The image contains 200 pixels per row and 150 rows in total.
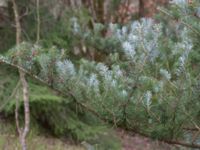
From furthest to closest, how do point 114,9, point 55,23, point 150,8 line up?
point 150,8, point 114,9, point 55,23

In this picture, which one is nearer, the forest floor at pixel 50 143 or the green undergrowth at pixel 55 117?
the forest floor at pixel 50 143

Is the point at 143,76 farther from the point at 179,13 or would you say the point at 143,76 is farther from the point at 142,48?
the point at 179,13

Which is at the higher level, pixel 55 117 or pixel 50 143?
pixel 55 117

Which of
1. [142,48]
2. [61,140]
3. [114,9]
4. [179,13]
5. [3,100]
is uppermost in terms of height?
[114,9]

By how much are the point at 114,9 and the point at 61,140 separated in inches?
132

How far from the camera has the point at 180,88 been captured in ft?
10.0

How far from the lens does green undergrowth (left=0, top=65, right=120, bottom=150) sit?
7172mm

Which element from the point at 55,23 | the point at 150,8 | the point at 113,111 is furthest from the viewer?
the point at 150,8

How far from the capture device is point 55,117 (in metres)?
7.57

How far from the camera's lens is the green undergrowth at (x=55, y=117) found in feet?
23.5

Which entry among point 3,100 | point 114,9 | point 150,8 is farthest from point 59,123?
point 150,8

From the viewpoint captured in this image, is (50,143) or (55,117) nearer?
(50,143)

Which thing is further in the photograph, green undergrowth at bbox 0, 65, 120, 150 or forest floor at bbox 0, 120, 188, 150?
green undergrowth at bbox 0, 65, 120, 150

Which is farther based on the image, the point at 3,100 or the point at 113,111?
the point at 3,100
